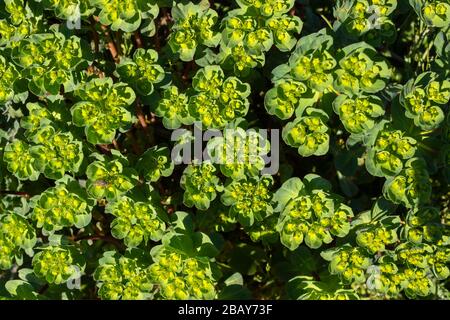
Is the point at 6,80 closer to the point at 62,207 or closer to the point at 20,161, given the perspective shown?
the point at 20,161

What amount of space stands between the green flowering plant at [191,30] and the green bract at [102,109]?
233 mm

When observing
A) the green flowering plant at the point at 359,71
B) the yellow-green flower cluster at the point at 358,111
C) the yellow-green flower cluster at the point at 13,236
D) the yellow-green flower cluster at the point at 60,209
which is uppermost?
the green flowering plant at the point at 359,71

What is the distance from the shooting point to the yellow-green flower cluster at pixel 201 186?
1.92 m

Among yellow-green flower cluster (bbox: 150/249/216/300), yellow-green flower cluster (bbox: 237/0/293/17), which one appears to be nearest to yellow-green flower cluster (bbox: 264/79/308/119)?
yellow-green flower cluster (bbox: 237/0/293/17)

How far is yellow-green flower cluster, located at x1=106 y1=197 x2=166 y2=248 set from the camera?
1.90 meters

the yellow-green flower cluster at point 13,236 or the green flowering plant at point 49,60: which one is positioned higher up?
the green flowering plant at point 49,60

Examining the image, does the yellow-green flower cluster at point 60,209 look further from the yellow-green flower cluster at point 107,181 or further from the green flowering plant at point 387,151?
the green flowering plant at point 387,151

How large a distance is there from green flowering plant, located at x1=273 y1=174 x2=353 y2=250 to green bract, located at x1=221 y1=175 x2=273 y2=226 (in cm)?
5

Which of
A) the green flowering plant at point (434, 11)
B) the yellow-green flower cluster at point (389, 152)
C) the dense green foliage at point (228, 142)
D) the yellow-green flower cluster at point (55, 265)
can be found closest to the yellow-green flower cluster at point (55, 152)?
the dense green foliage at point (228, 142)

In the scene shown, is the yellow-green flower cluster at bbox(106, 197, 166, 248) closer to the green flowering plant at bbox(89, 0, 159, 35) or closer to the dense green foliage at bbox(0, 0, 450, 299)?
the dense green foliage at bbox(0, 0, 450, 299)

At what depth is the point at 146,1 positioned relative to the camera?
193 centimetres

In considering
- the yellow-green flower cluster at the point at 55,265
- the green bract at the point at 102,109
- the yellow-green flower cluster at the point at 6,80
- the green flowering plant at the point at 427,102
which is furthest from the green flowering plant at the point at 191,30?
the yellow-green flower cluster at the point at 55,265

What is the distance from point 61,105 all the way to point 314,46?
93 centimetres

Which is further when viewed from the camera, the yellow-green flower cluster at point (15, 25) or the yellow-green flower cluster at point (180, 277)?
the yellow-green flower cluster at point (15, 25)
